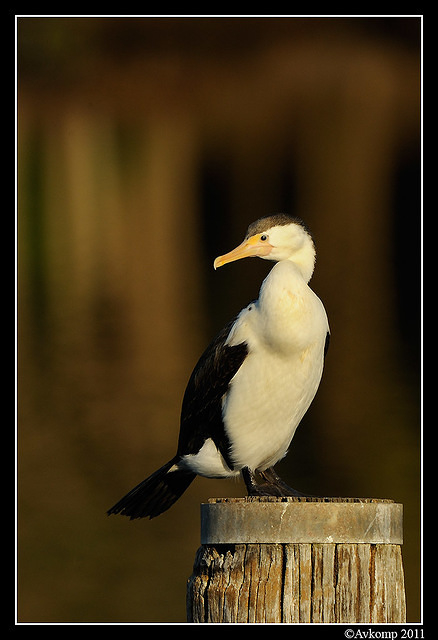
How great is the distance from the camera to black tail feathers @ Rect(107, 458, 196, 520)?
5.66 m

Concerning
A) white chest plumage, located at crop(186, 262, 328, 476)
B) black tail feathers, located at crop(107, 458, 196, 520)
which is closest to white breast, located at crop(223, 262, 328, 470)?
white chest plumage, located at crop(186, 262, 328, 476)

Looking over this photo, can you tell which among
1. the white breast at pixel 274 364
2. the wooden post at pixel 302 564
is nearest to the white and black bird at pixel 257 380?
the white breast at pixel 274 364

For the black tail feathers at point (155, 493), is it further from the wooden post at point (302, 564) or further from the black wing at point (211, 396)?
the wooden post at point (302, 564)

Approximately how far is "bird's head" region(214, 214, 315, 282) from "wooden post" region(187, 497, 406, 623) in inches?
57.5

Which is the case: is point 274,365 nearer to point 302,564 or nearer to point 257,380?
point 257,380

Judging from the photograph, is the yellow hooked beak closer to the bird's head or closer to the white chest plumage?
the bird's head

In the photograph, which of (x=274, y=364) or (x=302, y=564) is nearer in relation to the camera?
(x=302, y=564)

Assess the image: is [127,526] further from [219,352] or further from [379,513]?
[379,513]

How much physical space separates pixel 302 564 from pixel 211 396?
1367 mm

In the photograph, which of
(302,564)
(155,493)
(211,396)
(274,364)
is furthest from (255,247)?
(302,564)

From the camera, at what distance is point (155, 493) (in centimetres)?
570

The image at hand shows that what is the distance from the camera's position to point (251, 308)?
18.0 ft

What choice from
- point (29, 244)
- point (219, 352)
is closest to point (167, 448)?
point (29, 244)

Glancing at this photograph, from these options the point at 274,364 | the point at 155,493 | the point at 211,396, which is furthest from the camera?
the point at 155,493
